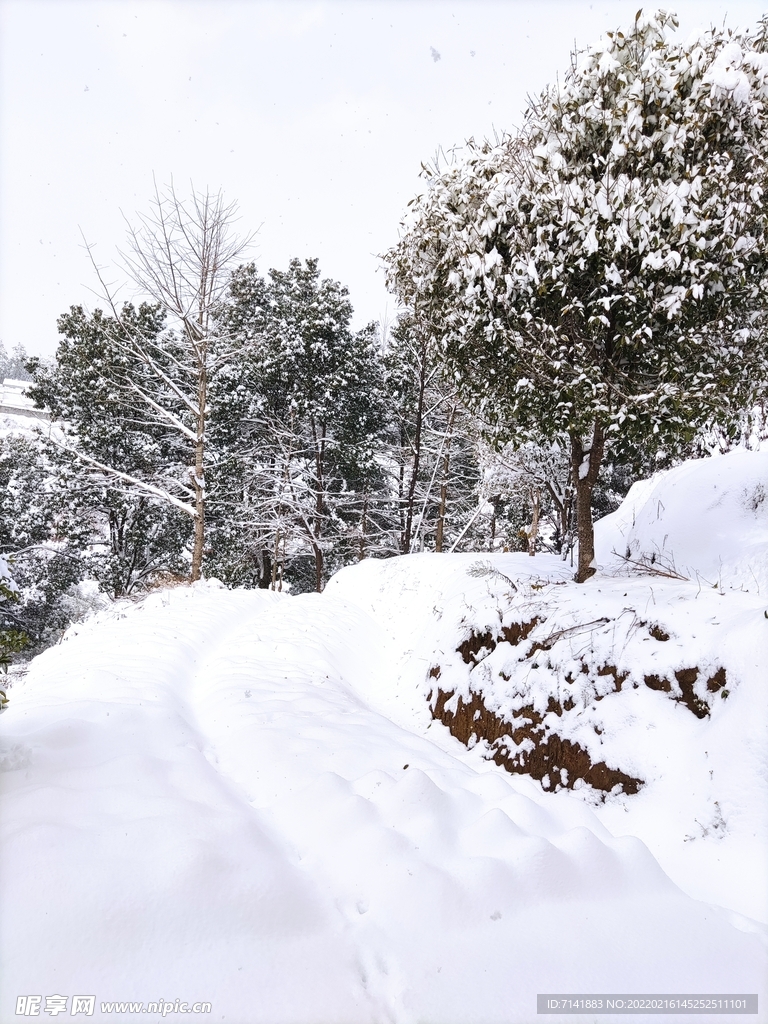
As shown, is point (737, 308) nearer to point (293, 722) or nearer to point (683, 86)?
point (683, 86)

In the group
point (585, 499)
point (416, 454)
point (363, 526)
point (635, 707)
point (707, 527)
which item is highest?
point (416, 454)

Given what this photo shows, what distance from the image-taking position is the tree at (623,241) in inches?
172

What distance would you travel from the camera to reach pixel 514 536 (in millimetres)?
21641

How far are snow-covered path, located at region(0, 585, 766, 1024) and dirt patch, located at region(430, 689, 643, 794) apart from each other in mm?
320

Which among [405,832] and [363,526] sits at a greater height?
[363,526]

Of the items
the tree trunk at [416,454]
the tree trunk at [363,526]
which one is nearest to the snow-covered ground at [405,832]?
the tree trunk at [416,454]

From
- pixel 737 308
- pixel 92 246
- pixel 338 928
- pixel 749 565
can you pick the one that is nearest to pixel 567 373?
pixel 737 308

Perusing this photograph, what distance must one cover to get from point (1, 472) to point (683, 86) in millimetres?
22792

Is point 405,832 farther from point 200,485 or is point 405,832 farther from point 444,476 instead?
point 444,476

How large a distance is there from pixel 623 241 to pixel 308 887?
560 centimetres

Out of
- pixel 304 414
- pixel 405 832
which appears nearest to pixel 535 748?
pixel 405 832

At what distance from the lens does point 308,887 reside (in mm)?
2096

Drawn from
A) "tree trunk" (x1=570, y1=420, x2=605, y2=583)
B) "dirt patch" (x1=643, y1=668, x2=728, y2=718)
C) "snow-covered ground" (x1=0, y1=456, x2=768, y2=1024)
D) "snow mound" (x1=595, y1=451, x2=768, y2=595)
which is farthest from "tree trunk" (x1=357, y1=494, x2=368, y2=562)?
"dirt patch" (x1=643, y1=668, x2=728, y2=718)

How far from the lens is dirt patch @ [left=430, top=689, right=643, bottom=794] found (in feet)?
11.5
